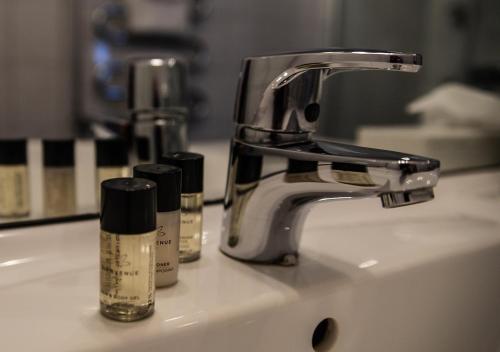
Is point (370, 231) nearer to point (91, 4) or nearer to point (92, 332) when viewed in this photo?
point (92, 332)

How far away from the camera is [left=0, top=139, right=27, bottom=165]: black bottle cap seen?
0.50m

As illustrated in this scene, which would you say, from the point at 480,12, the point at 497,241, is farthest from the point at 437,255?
the point at 480,12

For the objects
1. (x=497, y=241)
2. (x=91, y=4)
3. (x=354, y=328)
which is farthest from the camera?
(x=91, y=4)

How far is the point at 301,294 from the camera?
1.28ft

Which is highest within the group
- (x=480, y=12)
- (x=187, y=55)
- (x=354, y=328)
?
(x=480, y=12)

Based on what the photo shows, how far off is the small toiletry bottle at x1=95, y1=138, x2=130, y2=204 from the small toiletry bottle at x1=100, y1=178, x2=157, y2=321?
0.20 meters

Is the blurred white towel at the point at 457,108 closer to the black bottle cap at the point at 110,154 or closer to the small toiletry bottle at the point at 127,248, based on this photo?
the black bottle cap at the point at 110,154

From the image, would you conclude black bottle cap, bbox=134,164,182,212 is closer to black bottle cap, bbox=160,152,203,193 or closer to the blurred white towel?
A: black bottle cap, bbox=160,152,203,193

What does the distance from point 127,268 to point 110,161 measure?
23cm

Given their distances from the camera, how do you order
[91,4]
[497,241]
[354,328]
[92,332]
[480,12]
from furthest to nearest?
[480,12], [91,4], [497,241], [354,328], [92,332]

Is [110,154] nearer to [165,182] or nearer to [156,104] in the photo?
[156,104]

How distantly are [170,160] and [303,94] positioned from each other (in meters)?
0.11

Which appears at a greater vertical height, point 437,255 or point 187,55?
point 187,55

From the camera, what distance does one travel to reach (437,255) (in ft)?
Answer: 1.57
